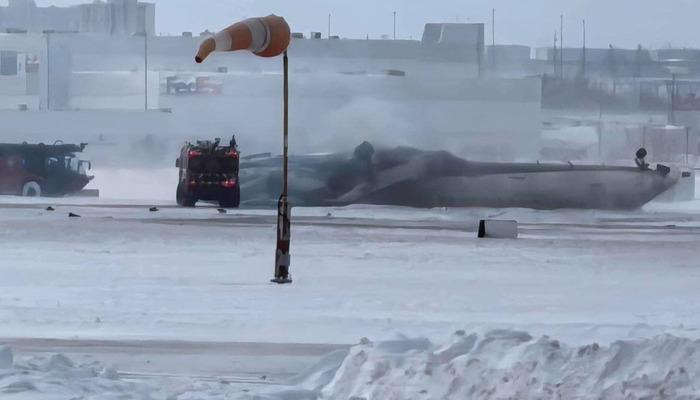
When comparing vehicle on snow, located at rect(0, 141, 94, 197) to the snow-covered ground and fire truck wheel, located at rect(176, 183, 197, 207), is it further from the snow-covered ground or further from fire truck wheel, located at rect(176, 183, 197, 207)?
the snow-covered ground

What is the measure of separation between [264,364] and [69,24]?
2340 inches

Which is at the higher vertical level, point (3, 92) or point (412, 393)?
point (3, 92)

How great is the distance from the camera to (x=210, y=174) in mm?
38312

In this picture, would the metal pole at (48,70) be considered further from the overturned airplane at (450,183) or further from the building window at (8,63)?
the overturned airplane at (450,183)

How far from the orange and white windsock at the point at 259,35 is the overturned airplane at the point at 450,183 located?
23.9 metres

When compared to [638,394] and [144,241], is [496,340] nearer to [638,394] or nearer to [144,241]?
[638,394]

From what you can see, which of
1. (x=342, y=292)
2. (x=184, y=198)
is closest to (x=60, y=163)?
(x=184, y=198)

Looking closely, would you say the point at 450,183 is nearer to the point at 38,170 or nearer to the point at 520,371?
the point at 38,170

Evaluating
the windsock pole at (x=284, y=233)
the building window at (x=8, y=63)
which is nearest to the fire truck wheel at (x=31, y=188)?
the building window at (x=8, y=63)

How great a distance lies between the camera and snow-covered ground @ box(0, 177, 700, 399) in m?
9.99

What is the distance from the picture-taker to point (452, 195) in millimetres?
44469

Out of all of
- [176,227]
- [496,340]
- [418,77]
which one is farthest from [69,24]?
[496,340]

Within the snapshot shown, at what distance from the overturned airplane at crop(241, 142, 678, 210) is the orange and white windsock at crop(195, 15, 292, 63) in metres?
23.9

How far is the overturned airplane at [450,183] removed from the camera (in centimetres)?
4331
